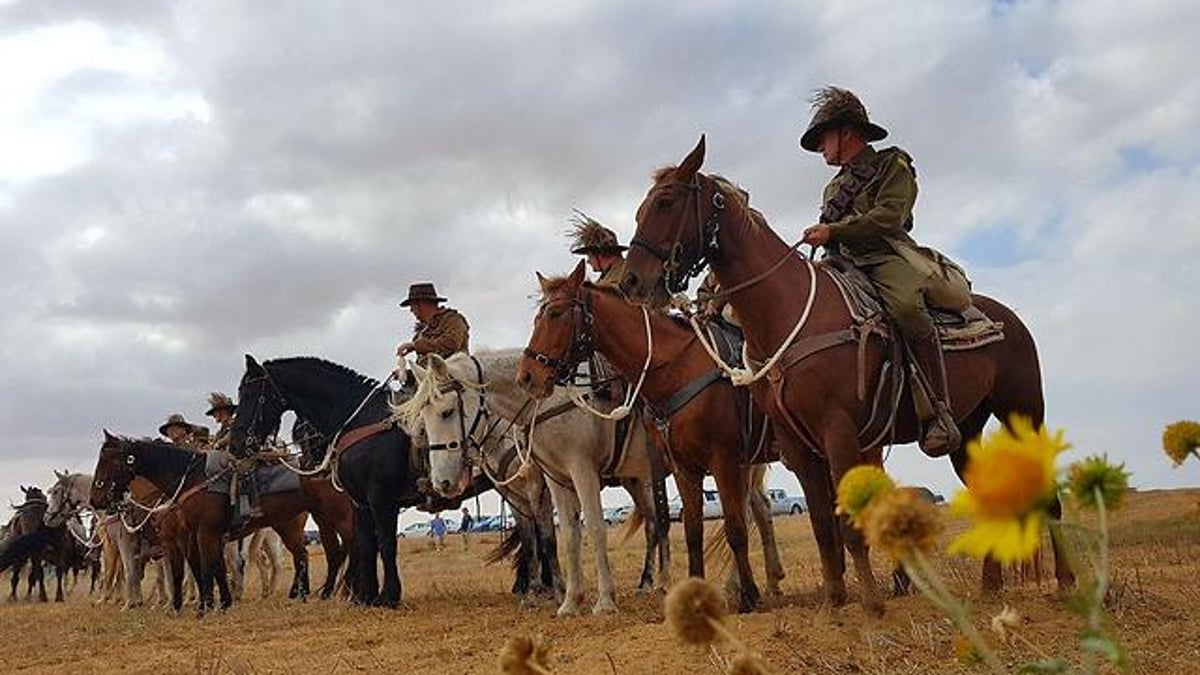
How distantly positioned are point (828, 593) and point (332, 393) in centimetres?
820

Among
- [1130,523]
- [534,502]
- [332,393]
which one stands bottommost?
[1130,523]

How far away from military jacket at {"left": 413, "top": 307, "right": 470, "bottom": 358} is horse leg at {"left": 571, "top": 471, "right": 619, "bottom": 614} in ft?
10.3

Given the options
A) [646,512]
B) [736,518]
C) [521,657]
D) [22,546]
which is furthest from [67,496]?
[521,657]

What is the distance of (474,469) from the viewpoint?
12227 millimetres

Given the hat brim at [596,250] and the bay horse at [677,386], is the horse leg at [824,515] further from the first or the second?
the hat brim at [596,250]

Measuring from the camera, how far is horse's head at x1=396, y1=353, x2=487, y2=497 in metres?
10.6

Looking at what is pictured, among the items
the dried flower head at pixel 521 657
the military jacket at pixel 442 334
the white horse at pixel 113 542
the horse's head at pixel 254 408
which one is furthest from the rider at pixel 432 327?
the dried flower head at pixel 521 657

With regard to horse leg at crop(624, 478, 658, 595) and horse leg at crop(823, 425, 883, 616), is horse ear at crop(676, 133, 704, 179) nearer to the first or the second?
horse leg at crop(823, 425, 883, 616)

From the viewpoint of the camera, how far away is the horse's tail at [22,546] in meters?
26.7

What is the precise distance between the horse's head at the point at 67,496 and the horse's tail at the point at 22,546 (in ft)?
4.57

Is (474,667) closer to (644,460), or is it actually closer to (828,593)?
(828,593)

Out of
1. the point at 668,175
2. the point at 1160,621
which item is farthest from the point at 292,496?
the point at 1160,621

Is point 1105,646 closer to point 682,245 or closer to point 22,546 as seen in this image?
point 682,245

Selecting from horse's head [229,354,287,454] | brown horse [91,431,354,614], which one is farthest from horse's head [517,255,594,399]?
brown horse [91,431,354,614]
